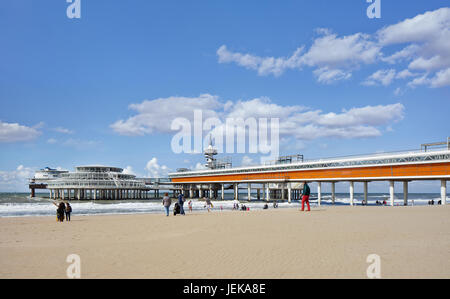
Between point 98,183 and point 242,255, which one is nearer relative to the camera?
point 242,255

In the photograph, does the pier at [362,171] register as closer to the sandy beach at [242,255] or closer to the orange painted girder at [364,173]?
the orange painted girder at [364,173]

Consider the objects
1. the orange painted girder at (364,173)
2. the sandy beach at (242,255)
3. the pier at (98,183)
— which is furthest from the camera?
the pier at (98,183)

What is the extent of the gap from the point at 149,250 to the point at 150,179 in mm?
95258

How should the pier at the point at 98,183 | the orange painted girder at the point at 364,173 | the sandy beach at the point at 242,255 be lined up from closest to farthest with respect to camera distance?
the sandy beach at the point at 242,255
the orange painted girder at the point at 364,173
the pier at the point at 98,183

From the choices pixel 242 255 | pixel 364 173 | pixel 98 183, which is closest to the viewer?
pixel 242 255

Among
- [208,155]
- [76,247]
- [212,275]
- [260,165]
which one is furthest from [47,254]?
[208,155]

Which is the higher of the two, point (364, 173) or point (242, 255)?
point (364, 173)

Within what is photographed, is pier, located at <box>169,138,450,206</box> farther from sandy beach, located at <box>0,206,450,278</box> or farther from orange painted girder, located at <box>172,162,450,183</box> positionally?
sandy beach, located at <box>0,206,450,278</box>

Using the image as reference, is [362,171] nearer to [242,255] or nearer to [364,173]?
[364,173]

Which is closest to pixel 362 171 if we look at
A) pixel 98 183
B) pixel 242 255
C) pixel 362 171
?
pixel 362 171

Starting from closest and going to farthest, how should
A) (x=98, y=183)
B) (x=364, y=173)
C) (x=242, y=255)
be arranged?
(x=242, y=255) < (x=364, y=173) < (x=98, y=183)

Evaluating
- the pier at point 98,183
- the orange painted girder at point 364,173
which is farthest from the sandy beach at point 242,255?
the pier at point 98,183
